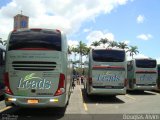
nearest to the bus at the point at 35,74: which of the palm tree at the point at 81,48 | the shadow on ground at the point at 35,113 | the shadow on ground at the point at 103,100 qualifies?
the shadow on ground at the point at 35,113

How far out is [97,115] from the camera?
15648 millimetres

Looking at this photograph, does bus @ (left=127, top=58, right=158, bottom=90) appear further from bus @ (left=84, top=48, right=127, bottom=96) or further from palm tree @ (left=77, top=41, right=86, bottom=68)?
palm tree @ (left=77, top=41, right=86, bottom=68)

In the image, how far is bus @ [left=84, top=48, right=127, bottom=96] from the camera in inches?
879

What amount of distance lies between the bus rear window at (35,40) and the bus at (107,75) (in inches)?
300

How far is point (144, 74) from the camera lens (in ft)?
101

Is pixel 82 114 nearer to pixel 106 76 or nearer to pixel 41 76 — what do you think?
pixel 41 76

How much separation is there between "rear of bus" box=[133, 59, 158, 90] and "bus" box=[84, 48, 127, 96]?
871 centimetres

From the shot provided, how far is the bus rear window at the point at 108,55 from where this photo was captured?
73.9 feet

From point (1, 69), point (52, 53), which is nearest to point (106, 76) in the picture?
point (1, 69)

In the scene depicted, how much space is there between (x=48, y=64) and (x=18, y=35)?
70.5 inches

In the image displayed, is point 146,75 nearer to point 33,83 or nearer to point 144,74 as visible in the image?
point 144,74

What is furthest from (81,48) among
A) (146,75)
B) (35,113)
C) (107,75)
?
(35,113)

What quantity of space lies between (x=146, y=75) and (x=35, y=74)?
1771cm

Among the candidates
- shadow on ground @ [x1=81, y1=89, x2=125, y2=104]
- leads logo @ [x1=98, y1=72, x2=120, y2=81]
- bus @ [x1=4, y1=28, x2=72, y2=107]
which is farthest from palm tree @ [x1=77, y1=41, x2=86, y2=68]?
bus @ [x1=4, y1=28, x2=72, y2=107]
